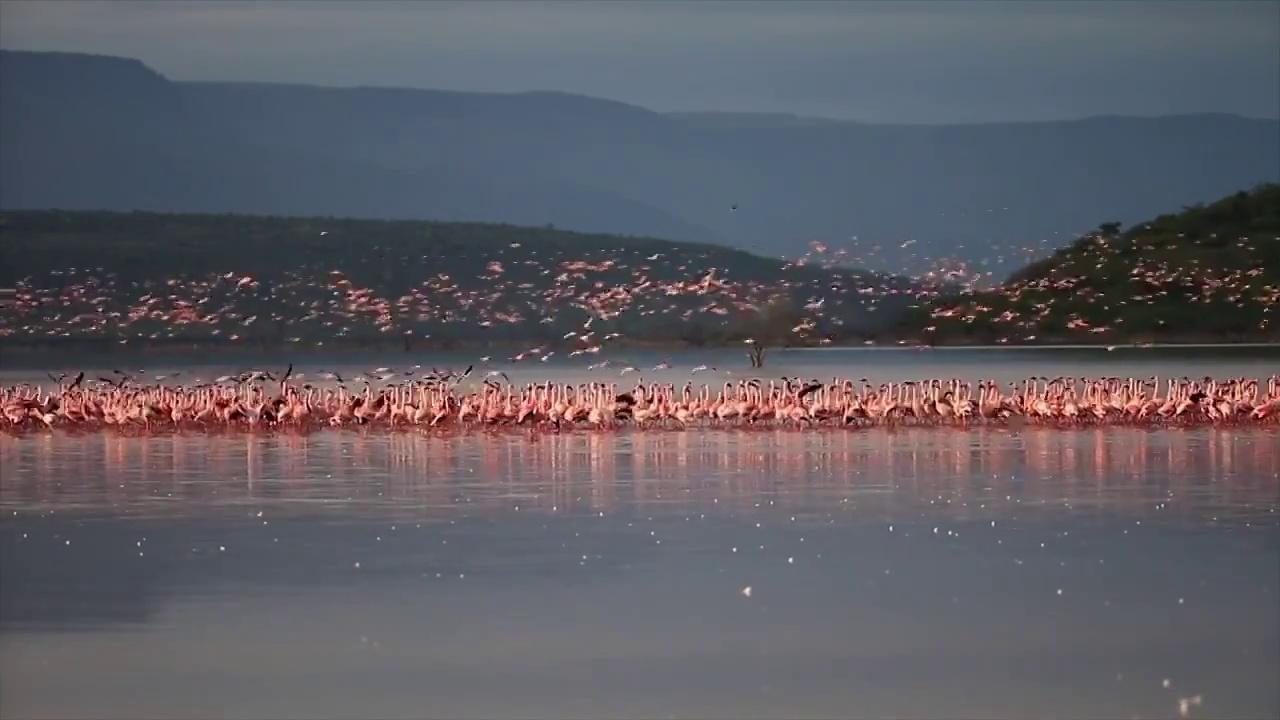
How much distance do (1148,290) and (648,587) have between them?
67459 millimetres

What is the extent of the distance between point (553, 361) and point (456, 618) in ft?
210

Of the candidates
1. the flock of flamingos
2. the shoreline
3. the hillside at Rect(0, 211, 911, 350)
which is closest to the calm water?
the flock of flamingos

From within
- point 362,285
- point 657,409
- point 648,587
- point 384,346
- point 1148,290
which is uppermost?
point 362,285

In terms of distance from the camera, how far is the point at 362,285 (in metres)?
104

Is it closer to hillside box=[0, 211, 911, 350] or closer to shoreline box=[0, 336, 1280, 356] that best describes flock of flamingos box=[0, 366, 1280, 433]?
shoreline box=[0, 336, 1280, 356]

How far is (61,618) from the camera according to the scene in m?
14.9

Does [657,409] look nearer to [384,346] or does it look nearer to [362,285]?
[384,346]

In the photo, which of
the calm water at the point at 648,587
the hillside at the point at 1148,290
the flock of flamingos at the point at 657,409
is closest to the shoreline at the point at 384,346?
the hillside at the point at 1148,290

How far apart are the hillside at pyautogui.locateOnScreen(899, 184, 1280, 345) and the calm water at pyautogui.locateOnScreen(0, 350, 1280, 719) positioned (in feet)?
176

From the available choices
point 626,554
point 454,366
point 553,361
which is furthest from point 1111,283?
point 626,554

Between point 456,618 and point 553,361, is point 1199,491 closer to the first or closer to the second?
point 456,618

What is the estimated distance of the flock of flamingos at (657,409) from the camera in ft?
106

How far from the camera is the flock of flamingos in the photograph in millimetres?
32219

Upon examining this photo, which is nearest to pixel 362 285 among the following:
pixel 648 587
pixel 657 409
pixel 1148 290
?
pixel 1148 290
